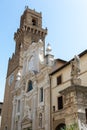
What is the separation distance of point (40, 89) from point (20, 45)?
14119mm

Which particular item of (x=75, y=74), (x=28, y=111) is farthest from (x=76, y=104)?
(x=28, y=111)

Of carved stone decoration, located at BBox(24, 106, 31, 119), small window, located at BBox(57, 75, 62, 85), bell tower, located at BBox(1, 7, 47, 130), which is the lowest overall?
carved stone decoration, located at BBox(24, 106, 31, 119)

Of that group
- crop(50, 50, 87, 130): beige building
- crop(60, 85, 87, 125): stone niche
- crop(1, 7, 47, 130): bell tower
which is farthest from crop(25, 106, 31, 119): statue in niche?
crop(60, 85, 87, 125): stone niche

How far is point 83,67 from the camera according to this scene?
60.2 ft

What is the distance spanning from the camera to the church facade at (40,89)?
9570 millimetres

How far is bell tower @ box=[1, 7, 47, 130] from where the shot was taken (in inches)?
1273

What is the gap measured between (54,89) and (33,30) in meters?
18.6

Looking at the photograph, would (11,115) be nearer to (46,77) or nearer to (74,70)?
(46,77)

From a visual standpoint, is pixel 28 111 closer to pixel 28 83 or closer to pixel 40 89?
pixel 40 89

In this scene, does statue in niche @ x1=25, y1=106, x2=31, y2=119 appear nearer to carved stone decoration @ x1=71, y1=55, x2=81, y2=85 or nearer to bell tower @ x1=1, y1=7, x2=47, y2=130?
bell tower @ x1=1, y1=7, x2=47, y2=130

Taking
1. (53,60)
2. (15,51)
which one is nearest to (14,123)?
(53,60)

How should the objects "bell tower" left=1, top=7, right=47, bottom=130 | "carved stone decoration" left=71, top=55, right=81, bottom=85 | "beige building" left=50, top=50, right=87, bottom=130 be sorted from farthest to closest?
1. "bell tower" left=1, top=7, right=47, bottom=130
2. "carved stone decoration" left=71, top=55, right=81, bottom=85
3. "beige building" left=50, top=50, right=87, bottom=130

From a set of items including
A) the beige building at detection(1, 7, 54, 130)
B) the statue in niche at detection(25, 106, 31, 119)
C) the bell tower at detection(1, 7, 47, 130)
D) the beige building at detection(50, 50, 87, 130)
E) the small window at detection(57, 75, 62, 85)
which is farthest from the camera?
the bell tower at detection(1, 7, 47, 130)

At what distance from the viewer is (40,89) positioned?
24.1m
